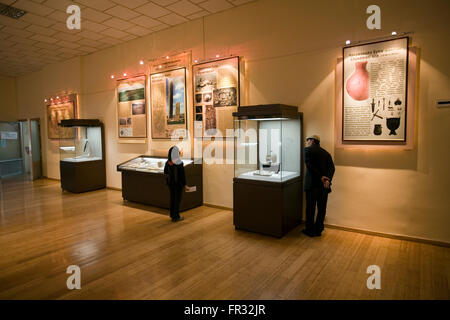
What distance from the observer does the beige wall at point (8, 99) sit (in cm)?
1225

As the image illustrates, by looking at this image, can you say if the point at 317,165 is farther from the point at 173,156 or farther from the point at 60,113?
the point at 60,113

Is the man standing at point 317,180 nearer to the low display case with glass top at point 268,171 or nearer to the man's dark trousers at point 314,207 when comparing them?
the man's dark trousers at point 314,207

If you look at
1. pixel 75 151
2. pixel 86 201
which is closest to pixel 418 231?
pixel 86 201

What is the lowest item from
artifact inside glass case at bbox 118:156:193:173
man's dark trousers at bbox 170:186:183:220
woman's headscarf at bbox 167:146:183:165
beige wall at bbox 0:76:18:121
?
man's dark trousers at bbox 170:186:183:220

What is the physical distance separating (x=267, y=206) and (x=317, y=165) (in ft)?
3.39

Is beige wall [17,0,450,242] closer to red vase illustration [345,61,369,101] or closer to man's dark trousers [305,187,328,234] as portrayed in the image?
red vase illustration [345,61,369,101]

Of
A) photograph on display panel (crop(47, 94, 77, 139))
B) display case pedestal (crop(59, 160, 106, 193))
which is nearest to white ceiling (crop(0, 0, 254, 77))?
photograph on display panel (crop(47, 94, 77, 139))

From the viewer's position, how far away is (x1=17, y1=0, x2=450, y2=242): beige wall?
4238 mm

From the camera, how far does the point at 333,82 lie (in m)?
5.00

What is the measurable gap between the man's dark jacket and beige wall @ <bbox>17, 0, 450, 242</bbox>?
1.55ft

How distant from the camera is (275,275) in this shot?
3510 mm

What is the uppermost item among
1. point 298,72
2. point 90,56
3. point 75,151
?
point 90,56
